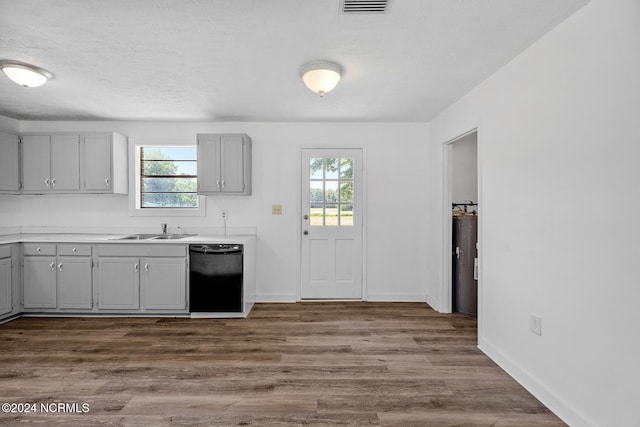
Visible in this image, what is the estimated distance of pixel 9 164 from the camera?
3.83 metres

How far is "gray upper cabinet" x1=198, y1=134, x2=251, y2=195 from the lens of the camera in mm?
3977

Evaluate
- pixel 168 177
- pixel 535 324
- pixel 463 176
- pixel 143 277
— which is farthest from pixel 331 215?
pixel 535 324

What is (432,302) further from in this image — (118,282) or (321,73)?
(118,282)

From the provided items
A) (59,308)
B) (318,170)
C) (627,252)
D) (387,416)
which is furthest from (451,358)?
(59,308)

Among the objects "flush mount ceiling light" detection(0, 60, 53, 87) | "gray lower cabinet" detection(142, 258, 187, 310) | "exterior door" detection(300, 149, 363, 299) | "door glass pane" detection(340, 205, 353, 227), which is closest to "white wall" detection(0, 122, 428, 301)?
"exterior door" detection(300, 149, 363, 299)

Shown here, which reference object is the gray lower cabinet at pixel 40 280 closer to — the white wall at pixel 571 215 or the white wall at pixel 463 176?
the white wall at pixel 571 215

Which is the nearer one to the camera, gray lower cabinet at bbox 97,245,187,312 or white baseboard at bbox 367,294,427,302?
gray lower cabinet at bbox 97,245,187,312

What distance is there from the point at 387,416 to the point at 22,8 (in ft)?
10.6

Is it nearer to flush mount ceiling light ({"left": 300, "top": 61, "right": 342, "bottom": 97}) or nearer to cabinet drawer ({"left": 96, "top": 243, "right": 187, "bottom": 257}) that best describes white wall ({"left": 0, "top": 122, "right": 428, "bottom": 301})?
cabinet drawer ({"left": 96, "top": 243, "right": 187, "bottom": 257})

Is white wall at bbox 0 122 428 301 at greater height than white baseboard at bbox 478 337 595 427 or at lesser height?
greater

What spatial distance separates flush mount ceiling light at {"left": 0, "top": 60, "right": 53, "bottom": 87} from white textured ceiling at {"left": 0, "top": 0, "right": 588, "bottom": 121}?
0.09 metres

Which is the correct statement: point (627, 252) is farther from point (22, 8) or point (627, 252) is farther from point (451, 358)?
point (22, 8)

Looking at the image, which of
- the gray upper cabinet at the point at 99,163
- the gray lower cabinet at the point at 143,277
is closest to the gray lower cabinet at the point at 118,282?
the gray lower cabinet at the point at 143,277

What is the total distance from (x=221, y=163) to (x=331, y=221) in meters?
1.62
